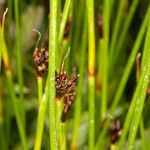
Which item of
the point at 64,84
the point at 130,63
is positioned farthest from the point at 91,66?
the point at 64,84

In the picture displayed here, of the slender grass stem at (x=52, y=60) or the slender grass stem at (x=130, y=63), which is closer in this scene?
the slender grass stem at (x=52, y=60)

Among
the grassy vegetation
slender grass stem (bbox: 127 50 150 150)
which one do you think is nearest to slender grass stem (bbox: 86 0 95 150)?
the grassy vegetation

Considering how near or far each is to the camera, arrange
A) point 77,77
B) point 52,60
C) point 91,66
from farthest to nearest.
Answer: point 91,66, point 77,77, point 52,60

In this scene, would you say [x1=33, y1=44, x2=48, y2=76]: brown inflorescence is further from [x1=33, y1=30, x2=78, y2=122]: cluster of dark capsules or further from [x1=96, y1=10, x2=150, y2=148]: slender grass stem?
[x1=96, y1=10, x2=150, y2=148]: slender grass stem

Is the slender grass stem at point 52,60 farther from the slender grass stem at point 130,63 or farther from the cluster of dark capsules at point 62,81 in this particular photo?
the slender grass stem at point 130,63

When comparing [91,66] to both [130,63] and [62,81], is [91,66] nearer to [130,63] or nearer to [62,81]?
[130,63]

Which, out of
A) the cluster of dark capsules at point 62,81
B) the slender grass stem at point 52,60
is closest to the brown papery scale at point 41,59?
the cluster of dark capsules at point 62,81

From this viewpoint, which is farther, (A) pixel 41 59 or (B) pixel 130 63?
(B) pixel 130 63


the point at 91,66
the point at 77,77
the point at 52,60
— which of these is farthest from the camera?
the point at 91,66

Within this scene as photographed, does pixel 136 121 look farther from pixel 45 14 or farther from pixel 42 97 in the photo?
pixel 45 14
